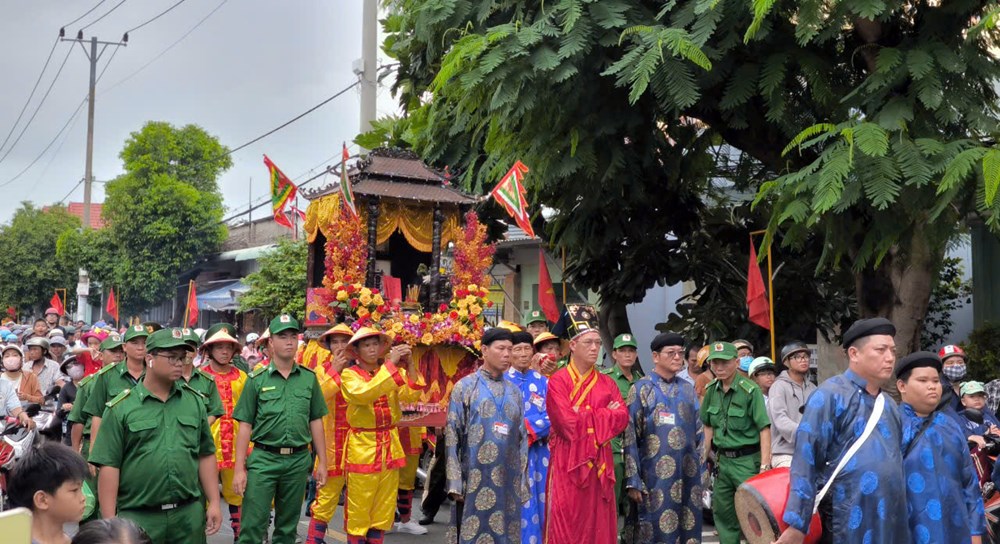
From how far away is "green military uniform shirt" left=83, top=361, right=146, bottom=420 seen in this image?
7.43 metres

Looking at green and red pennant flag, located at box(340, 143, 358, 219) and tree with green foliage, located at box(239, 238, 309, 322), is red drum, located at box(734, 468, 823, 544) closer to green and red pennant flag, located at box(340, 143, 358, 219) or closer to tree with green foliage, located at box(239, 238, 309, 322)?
green and red pennant flag, located at box(340, 143, 358, 219)

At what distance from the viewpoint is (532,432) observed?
8.34 metres

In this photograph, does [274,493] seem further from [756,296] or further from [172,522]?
[756,296]

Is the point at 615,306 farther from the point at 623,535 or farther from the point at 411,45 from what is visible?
the point at 623,535

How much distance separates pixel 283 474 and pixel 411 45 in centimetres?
781

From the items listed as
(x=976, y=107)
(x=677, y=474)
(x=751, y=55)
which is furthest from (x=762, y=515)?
(x=751, y=55)

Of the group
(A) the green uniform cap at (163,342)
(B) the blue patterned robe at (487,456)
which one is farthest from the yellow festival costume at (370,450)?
(A) the green uniform cap at (163,342)

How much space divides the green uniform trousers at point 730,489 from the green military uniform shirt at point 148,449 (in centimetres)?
450

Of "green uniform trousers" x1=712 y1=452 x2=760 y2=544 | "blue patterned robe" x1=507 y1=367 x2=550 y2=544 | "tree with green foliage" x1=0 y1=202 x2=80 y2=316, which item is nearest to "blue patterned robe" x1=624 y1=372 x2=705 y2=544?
"green uniform trousers" x1=712 y1=452 x2=760 y2=544

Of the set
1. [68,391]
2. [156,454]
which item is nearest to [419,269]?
[68,391]

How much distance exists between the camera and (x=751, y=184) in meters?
14.2

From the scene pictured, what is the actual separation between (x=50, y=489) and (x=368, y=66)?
553 inches

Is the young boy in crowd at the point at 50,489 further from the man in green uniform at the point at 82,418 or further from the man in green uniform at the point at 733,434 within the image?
the man in green uniform at the point at 733,434

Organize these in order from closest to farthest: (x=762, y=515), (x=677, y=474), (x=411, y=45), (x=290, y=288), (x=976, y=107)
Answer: (x=762, y=515)
(x=677, y=474)
(x=976, y=107)
(x=411, y=45)
(x=290, y=288)
